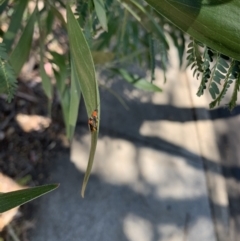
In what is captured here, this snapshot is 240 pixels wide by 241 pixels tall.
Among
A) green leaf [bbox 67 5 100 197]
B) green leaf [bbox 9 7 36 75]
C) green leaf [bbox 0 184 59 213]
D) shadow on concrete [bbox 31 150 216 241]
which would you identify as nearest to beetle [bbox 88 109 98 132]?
green leaf [bbox 67 5 100 197]

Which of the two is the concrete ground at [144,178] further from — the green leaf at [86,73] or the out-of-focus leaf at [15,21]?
the green leaf at [86,73]

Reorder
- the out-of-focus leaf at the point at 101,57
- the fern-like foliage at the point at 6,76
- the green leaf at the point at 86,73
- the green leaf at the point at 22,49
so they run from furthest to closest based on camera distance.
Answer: the out-of-focus leaf at the point at 101,57 < the green leaf at the point at 22,49 < the fern-like foliage at the point at 6,76 < the green leaf at the point at 86,73

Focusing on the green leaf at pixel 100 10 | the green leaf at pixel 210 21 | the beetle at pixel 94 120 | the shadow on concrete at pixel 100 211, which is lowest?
the shadow on concrete at pixel 100 211

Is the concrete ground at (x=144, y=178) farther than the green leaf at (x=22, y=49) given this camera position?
Yes

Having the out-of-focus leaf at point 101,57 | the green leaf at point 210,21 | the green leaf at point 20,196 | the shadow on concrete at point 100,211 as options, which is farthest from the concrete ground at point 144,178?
the green leaf at point 210,21

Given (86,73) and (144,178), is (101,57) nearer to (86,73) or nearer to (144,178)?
(86,73)

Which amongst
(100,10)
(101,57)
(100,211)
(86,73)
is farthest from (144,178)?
(86,73)
